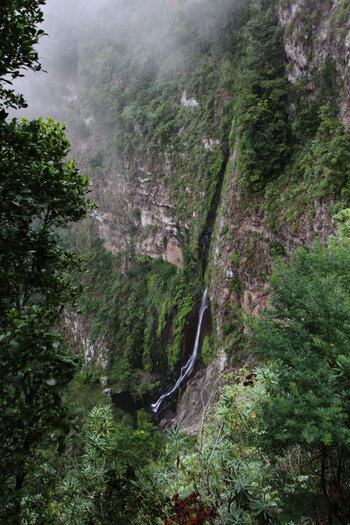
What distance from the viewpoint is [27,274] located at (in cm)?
265

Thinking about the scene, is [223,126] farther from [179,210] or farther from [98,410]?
[98,410]

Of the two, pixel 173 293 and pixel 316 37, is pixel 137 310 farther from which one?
pixel 316 37

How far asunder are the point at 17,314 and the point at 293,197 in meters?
11.0

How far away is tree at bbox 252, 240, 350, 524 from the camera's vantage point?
2.86 meters

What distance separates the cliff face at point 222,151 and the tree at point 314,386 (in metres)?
0.85

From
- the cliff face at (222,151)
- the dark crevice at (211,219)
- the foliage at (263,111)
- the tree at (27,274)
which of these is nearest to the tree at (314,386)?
the cliff face at (222,151)

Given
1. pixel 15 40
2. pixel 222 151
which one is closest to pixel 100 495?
pixel 15 40

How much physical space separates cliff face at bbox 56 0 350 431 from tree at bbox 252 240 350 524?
85 cm

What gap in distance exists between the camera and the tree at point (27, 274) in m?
2.00

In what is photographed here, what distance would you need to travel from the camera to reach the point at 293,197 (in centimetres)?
1140

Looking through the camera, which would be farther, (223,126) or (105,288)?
(105,288)

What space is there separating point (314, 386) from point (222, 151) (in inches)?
620

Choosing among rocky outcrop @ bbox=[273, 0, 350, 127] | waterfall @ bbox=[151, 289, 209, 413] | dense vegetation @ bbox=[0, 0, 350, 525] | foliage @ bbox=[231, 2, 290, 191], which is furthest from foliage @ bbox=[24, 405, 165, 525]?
waterfall @ bbox=[151, 289, 209, 413]

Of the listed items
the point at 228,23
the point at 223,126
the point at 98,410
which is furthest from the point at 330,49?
the point at 98,410
